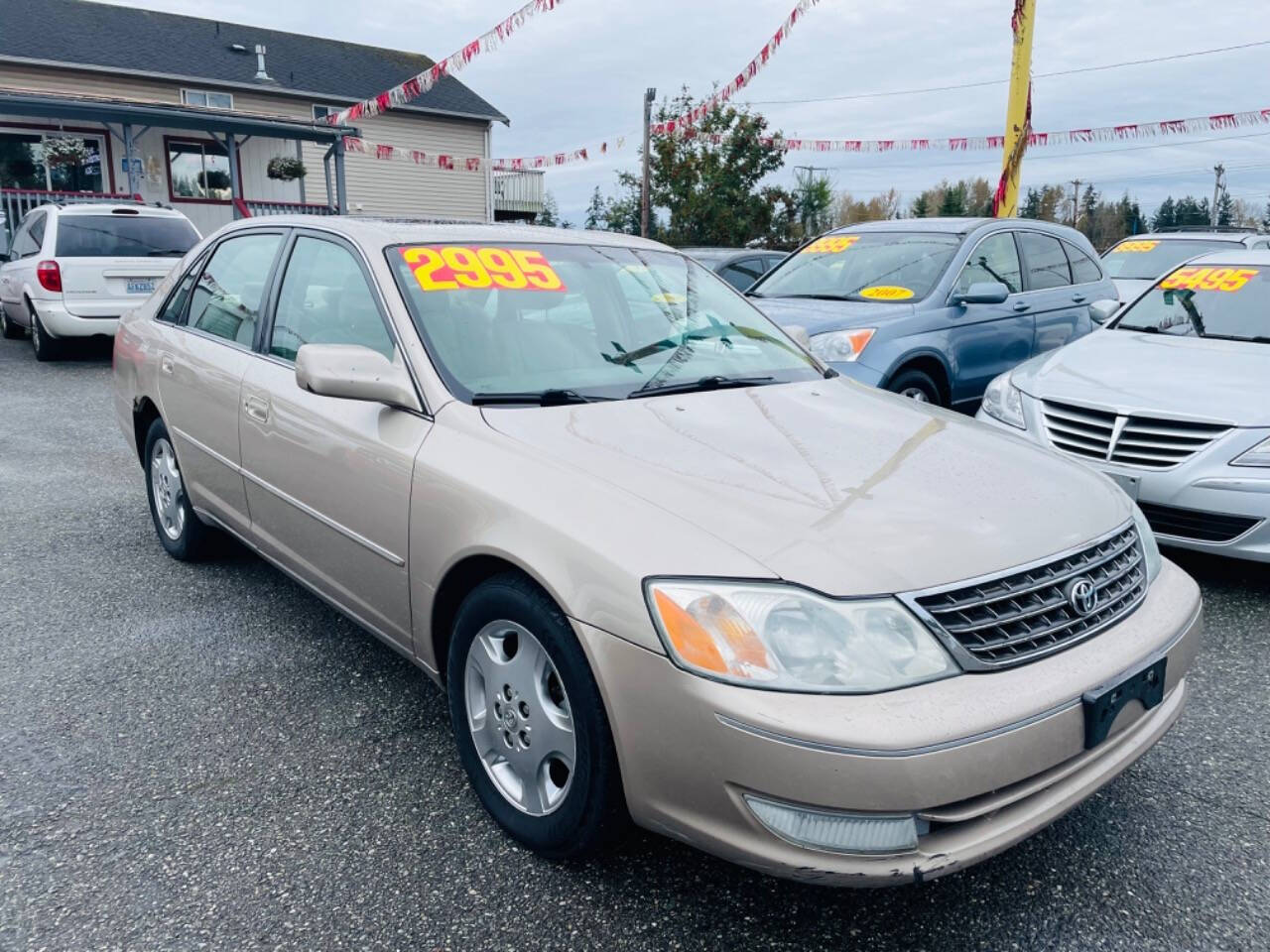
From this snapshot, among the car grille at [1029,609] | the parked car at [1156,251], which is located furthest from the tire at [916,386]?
the parked car at [1156,251]

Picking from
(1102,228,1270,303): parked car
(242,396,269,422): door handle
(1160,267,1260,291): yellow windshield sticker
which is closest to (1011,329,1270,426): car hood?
(1160,267,1260,291): yellow windshield sticker

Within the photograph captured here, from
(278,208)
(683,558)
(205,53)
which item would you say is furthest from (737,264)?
(205,53)

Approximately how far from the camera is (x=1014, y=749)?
1927mm

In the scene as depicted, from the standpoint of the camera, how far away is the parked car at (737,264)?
10414mm

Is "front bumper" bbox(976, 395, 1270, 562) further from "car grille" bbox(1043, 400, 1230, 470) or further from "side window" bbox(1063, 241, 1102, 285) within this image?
"side window" bbox(1063, 241, 1102, 285)

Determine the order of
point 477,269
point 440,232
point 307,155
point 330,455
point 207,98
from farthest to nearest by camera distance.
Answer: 1. point 307,155
2. point 207,98
3. point 440,232
4. point 477,269
5. point 330,455

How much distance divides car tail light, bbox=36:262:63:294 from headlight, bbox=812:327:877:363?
25.7 ft

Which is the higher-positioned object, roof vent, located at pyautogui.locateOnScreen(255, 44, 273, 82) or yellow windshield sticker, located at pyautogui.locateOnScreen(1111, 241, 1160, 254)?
roof vent, located at pyautogui.locateOnScreen(255, 44, 273, 82)

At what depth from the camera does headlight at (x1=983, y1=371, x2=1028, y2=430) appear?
4.85 metres

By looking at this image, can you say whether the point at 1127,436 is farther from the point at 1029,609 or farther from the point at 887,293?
the point at 1029,609

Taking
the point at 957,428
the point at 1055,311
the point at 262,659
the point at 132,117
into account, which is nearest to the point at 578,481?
the point at 957,428

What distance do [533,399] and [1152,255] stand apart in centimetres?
1182

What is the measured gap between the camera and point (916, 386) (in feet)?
20.8

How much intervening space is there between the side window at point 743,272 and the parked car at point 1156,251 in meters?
4.31
